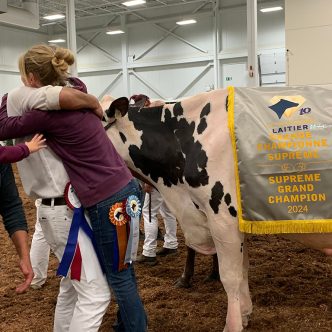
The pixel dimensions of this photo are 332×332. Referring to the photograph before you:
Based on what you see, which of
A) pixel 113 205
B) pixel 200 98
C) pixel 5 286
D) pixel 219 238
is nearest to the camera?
pixel 113 205

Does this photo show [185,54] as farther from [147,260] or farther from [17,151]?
[17,151]

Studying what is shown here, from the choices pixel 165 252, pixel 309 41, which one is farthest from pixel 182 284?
pixel 309 41

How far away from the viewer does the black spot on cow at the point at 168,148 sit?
282 centimetres

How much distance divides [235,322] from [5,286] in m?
2.16

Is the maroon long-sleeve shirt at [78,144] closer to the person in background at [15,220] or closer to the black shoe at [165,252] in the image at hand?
the person in background at [15,220]

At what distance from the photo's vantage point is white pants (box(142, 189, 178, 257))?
459cm

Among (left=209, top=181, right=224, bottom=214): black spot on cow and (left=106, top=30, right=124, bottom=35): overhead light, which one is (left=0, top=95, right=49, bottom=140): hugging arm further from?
(left=106, top=30, right=124, bottom=35): overhead light

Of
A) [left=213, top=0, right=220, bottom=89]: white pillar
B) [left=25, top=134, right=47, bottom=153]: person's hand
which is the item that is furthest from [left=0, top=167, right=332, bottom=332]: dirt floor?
[left=213, top=0, right=220, bottom=89]: white pillar

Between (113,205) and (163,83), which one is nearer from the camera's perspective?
(113,205)

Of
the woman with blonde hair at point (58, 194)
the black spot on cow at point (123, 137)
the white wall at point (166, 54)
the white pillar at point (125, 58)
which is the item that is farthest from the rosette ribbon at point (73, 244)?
the white pillar at point (125, 58)

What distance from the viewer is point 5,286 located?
4035 mm

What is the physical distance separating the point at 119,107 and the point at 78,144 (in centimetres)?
101

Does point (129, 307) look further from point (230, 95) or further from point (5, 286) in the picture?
point (5, 286)

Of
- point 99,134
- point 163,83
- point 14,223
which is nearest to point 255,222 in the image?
point 99,134
